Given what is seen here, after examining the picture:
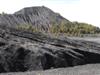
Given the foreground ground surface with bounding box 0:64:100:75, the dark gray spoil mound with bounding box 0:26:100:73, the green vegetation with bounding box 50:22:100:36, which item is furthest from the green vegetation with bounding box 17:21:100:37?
the foreground ground surface with bounding box 0:64:100:75

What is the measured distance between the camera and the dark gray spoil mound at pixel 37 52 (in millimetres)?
19234

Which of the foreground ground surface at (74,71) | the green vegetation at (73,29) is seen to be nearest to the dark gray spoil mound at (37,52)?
the foreground ground surface at (74,71)

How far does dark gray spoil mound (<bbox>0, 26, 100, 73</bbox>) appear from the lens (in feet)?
63.1

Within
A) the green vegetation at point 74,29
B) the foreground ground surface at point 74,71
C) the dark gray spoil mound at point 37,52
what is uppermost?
the dark gray spoil mound at point 37,52

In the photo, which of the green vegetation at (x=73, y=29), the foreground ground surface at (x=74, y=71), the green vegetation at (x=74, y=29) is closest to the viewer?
the foreground ground surface at (x=74, y=71)

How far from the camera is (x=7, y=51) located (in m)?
19.7

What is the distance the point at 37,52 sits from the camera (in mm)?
19578

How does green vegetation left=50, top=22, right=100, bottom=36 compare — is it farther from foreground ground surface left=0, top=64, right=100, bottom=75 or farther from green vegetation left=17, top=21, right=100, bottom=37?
foreground ground surface left=0, top=64, right=100, bottom=75

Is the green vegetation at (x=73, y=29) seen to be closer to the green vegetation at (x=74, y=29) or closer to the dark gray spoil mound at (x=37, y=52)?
the green vegetation at (x=74, y=29)

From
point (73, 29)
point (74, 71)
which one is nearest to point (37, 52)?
point (74, 71)

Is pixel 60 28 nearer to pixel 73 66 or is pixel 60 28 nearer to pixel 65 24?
pixel 65 24

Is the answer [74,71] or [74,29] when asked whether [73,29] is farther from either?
[74,71]

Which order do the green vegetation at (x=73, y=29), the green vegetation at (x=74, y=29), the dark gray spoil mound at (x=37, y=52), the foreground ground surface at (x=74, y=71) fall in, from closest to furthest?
the foreground ground surface at (x=74, y=71), the dark gray spoil mound at (x=37, y=52), the green vegetation at (x=73, y=29), the green vegetation at (x=74, y=29)

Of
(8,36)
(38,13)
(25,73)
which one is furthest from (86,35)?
(25,73)
